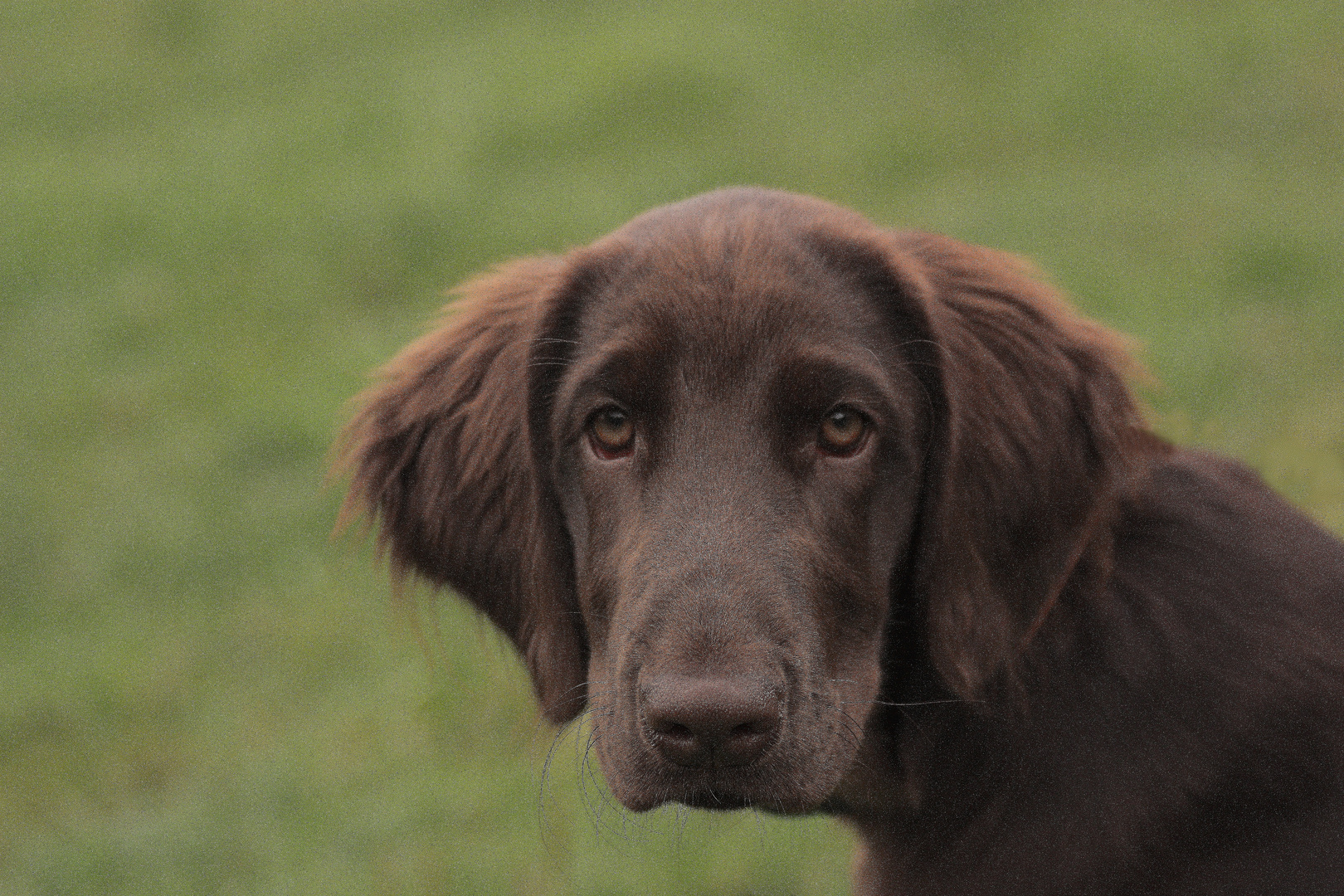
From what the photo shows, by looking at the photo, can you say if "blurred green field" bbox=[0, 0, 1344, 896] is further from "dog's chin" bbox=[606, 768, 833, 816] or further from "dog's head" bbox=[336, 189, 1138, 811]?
"dog's chin" bbox=[606, 768, 833, 816]

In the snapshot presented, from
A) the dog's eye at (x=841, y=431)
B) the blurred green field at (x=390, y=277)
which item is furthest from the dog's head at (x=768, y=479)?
the blurred green field at (x=390, y=277)

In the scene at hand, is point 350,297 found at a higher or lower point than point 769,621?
lower

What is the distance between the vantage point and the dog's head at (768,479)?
2.99 m

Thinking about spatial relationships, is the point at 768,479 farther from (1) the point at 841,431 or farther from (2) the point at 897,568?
(2) the point at 897,568

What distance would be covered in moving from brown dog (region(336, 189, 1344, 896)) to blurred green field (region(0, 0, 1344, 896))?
37.9 inches

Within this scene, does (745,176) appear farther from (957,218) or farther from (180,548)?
(180,548)

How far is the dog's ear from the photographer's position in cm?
325

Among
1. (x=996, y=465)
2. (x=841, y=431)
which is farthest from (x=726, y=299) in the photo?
(x=996, y=465)

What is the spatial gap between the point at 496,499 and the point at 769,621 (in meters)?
0.85

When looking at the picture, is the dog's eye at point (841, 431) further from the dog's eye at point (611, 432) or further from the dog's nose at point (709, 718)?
the dog's nose at point (709, 718)

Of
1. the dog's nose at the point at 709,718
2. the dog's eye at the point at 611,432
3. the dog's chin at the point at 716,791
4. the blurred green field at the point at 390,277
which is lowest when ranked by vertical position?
the blurred green field at the point at 390,277

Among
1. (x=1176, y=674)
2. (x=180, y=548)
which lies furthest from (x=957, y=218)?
(x=1176, y=674)

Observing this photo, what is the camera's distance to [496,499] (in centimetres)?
355

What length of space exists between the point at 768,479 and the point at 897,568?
0.40 metres
